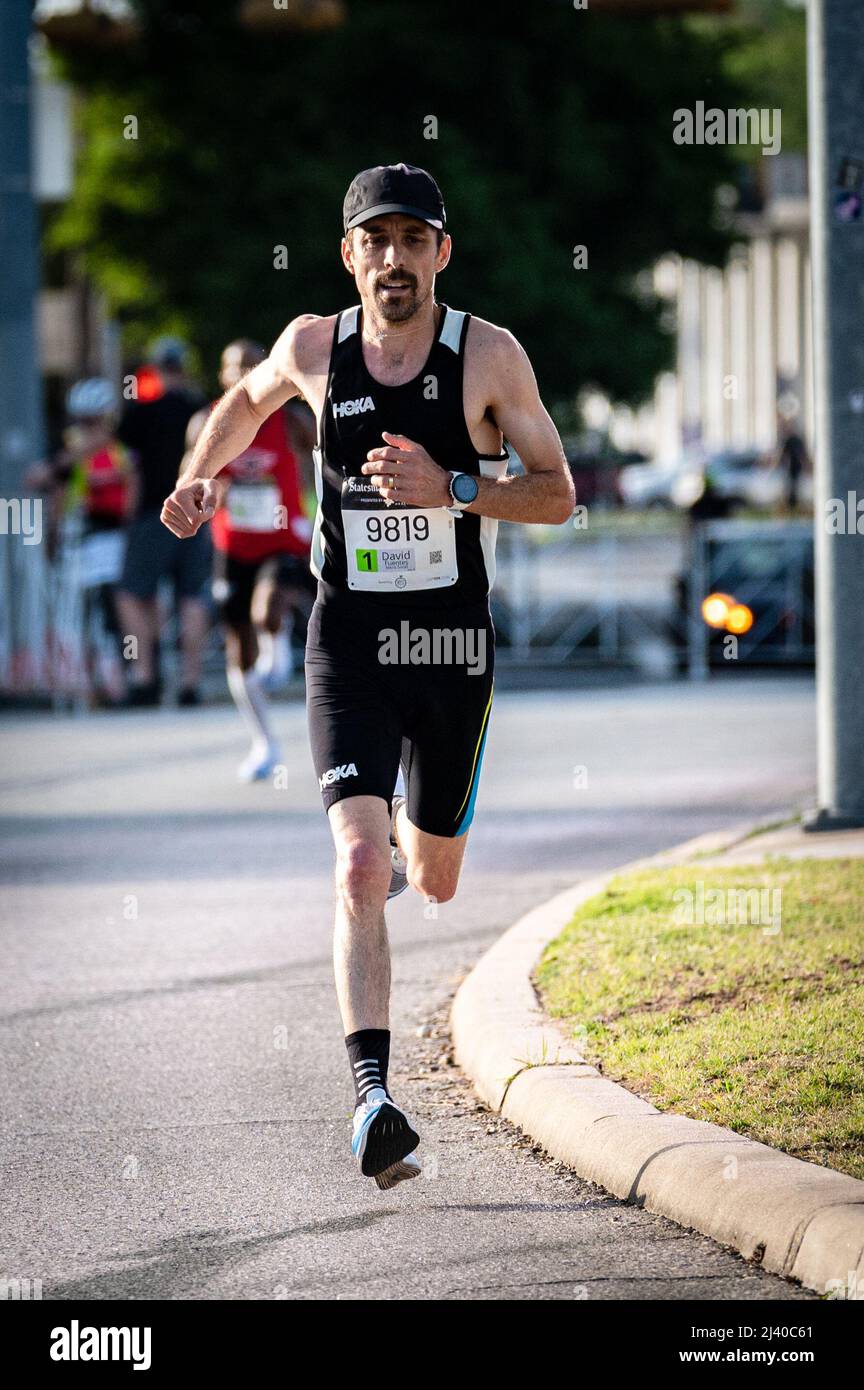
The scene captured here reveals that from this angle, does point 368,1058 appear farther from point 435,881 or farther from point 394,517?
point 394,517

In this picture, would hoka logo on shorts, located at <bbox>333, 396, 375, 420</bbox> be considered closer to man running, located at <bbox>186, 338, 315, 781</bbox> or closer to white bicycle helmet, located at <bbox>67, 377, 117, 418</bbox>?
man running, located at <bbox>186, 338, 315, 781</bbox>

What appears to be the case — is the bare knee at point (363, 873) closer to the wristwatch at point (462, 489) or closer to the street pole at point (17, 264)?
the wristwatch at point (462, 489)

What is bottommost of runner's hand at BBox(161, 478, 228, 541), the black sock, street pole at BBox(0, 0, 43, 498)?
the black sock

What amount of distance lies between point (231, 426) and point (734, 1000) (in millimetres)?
2075

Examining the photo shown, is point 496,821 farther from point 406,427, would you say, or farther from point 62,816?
point 406,427

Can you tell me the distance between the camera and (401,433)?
5496mm

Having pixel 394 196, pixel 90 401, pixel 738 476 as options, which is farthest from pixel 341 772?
pixel 738 476

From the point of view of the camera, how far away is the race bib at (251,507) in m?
12.4

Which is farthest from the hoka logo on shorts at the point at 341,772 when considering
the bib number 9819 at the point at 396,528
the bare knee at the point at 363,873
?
the bib number 9819 at the point at 396,528

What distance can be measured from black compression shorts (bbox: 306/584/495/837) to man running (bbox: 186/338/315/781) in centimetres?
642

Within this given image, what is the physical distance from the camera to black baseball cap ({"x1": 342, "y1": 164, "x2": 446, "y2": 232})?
541 cm

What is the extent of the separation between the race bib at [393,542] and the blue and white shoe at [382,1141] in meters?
1.29

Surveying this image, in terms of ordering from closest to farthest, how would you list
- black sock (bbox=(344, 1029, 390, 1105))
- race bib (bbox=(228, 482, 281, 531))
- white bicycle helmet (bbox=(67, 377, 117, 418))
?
black sock (bbox=(344, 1029, 390, 1105)) → race bib (bbox=(228, 482, 281, 531)) → white bicycle helmet (bbox=(67, 377, 117, 418))

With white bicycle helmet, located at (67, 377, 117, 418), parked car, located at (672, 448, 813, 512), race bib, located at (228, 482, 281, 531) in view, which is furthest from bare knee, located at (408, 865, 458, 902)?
→ parked car, located at (672, 448, 813, 512)
